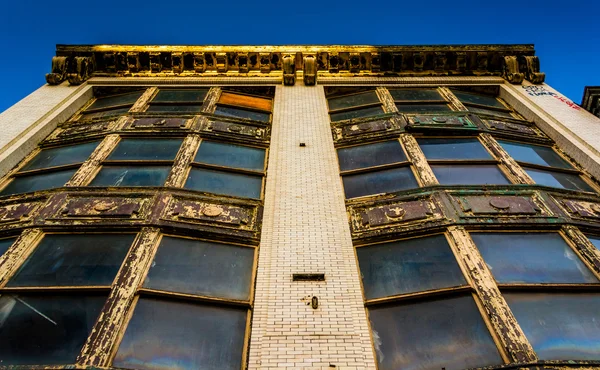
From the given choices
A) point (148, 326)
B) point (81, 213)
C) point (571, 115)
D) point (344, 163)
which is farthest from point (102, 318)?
point (571, 115)

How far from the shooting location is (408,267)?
6590 mm

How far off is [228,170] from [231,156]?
678mm

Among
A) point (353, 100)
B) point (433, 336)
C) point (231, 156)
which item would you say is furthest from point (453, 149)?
point (433, 336)

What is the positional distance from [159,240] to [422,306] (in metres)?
3.86

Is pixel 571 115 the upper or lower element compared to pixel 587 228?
upper

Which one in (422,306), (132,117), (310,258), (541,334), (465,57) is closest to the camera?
(541,334)

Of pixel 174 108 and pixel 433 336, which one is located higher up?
pixel 174 108

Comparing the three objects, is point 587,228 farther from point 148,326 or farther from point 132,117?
point 132,117

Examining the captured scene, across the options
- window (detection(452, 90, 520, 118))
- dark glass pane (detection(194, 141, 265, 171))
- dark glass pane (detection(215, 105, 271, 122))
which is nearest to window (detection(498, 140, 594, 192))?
window (detection(452, 90, 520, 118))

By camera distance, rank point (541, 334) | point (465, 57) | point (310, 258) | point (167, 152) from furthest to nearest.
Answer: point (465, 57) → point (167, 152) → point (310, 258) → point (541, 334)

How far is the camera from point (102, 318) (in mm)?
5375

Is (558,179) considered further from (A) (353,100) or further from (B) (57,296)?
(B) (57,296)

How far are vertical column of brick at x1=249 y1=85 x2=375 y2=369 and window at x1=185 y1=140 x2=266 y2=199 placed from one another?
0.37 metres

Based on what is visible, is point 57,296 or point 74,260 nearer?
point 57,296
